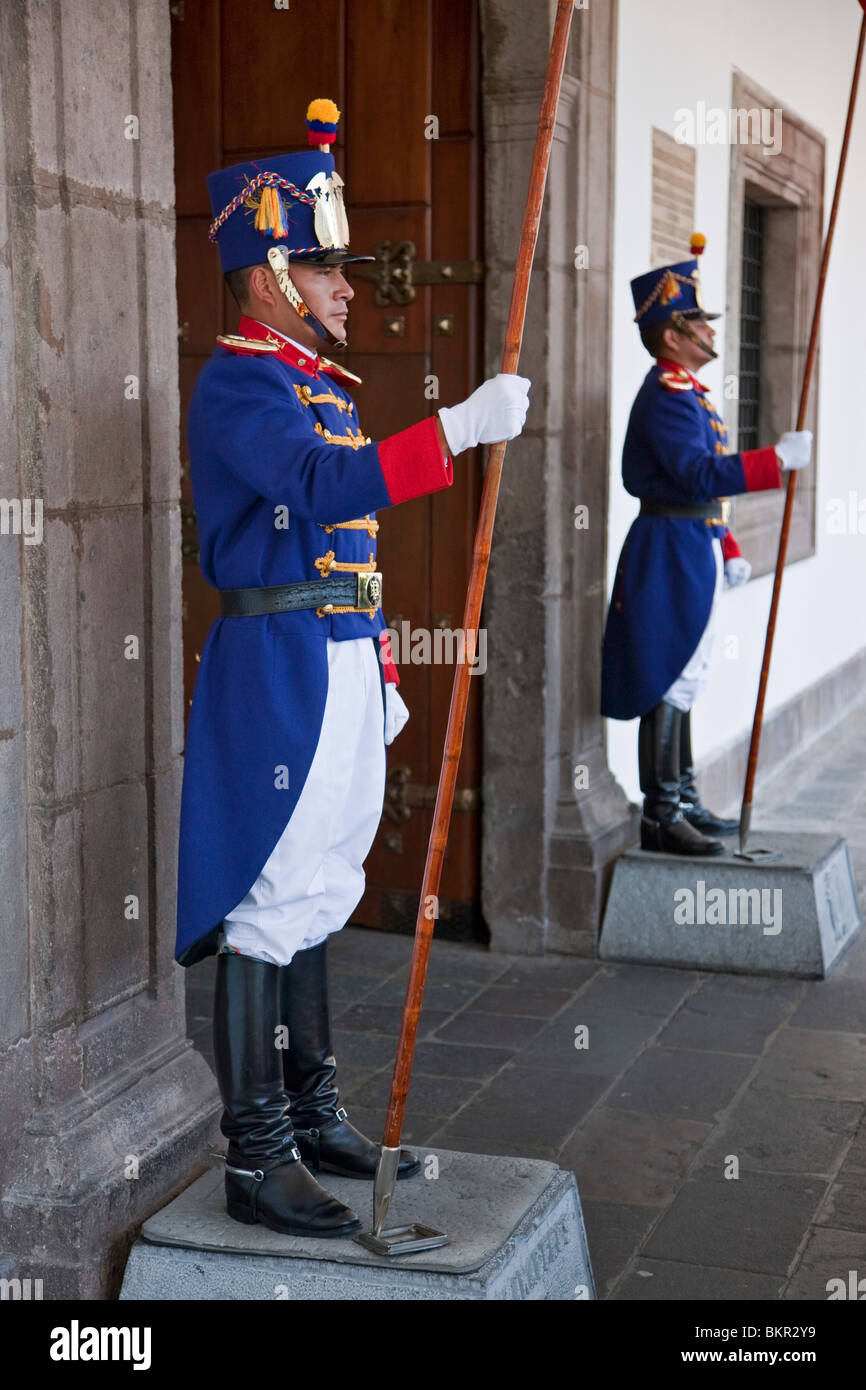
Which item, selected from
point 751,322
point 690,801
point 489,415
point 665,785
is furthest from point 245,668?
point 751,322

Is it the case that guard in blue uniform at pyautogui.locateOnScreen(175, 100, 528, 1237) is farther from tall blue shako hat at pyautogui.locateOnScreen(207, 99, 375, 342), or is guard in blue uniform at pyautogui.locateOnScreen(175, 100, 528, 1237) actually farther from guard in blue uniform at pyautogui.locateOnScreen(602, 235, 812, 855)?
guard in blue uniform at pyautogui.locateOnScreen(602, 235, 812, 855)

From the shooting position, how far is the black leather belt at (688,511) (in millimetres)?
4852

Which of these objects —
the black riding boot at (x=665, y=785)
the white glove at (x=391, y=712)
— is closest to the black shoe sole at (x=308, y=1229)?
the white glove at (x=391, y=712)

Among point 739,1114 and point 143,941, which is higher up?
point 143,941

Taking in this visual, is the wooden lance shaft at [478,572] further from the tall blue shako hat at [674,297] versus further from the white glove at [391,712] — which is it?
the tall blue shako hat at [674,297]

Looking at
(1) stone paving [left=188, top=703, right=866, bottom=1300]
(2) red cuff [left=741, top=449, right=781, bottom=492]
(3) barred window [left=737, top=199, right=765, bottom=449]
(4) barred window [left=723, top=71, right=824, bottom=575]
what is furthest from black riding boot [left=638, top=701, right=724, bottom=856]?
(3) barred window [left=737, top=199, right=765, bottom=449]

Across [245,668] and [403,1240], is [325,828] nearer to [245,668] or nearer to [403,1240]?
[245,668]

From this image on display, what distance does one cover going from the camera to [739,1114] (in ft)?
12.4

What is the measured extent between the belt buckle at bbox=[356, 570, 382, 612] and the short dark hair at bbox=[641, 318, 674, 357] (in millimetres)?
2293

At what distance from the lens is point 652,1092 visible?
3.91 m

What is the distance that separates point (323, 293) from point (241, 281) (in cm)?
13

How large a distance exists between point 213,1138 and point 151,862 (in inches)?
20.2
